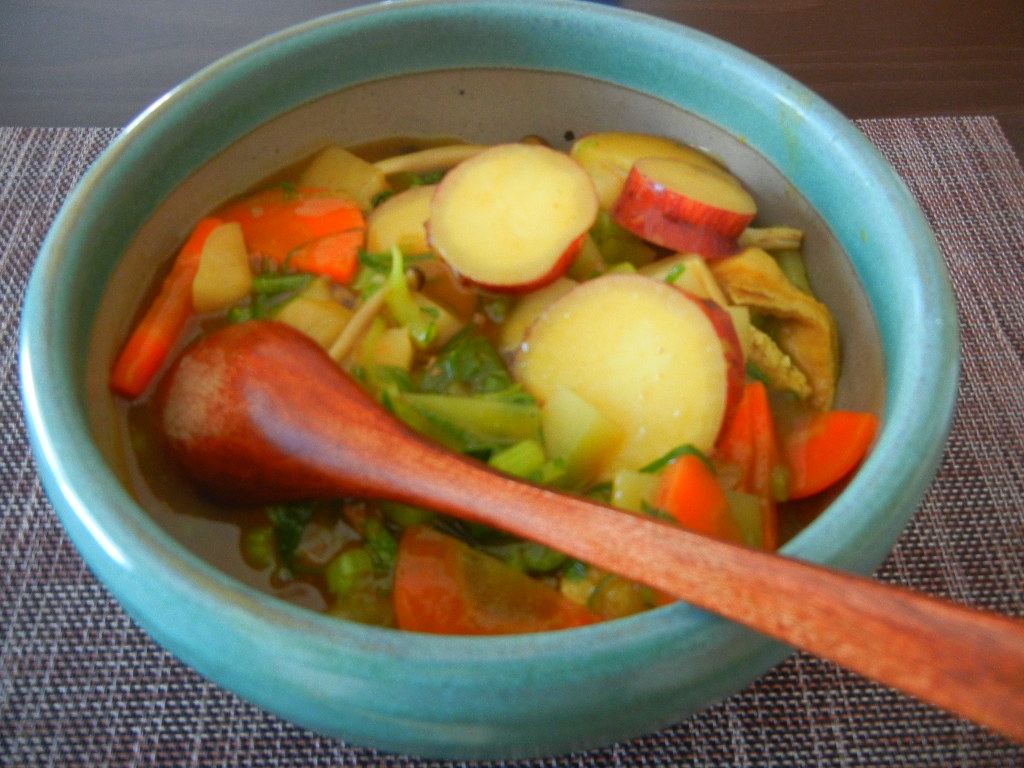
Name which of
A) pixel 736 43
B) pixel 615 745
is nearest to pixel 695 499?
pixel 615 745

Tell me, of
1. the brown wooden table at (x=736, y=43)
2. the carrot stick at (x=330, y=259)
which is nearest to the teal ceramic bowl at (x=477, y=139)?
the carrot stick at (x=330, y=259)

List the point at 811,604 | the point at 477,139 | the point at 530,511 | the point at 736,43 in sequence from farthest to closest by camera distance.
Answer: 1. the point at 736,43
2. the point at 477,139
3. the point at 530,511
4. the point at 811,604

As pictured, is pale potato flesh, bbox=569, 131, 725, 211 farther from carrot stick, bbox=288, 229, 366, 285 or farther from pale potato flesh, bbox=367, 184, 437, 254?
carrot stick, bbox=288, 229, 366, 285

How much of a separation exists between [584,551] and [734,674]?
0.45 feet

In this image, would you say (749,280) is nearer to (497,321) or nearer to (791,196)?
(791,196)

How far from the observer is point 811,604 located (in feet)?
1.78

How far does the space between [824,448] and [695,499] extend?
20 cm

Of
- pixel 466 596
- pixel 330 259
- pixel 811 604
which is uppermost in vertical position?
pixel 811 604

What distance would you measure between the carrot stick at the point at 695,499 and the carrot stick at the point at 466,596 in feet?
0.41

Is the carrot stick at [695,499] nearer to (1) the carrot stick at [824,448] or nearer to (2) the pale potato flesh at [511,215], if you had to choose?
(1) the carrot stick at [824,448]

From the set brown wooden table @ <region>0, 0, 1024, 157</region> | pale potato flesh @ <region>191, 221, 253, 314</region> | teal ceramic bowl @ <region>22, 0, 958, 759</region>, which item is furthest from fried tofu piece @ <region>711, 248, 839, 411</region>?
brown wooden table @ <region>0, 0, 1024, 157</region>

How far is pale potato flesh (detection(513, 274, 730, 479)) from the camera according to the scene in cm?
87

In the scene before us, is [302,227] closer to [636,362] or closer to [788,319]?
[636,362]

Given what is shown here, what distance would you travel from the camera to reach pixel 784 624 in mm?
545
